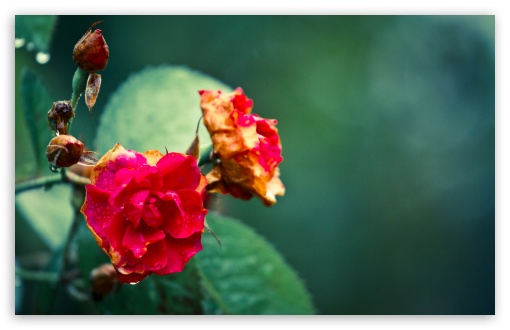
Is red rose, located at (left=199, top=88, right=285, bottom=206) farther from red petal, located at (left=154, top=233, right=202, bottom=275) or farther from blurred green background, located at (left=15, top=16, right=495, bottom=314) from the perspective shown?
blurred green background, located at (left=15, top=16, right=495, bottom=314)

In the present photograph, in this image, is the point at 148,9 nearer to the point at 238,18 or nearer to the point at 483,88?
the point at 238,18

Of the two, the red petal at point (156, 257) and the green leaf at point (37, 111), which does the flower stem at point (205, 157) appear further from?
the green leaf at point (37, 111)

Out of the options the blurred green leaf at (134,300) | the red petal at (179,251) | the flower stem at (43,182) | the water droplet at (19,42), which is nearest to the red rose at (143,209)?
the red petal at (179,251)

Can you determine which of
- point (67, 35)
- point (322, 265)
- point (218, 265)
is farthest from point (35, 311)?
point (322, 265)

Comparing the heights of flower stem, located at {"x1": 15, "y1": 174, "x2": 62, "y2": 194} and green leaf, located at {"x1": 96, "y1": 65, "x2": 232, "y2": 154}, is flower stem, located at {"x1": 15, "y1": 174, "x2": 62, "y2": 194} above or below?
below

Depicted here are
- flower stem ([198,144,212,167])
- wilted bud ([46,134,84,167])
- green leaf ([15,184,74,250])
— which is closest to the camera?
wilted bud ([46,134,84,167])

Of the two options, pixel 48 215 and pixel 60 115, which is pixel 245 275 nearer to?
pixel 48 215

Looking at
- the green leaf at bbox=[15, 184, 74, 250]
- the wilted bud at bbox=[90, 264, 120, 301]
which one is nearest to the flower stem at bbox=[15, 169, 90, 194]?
the wilted bud at bbox=[90, 264, 120, 301]
